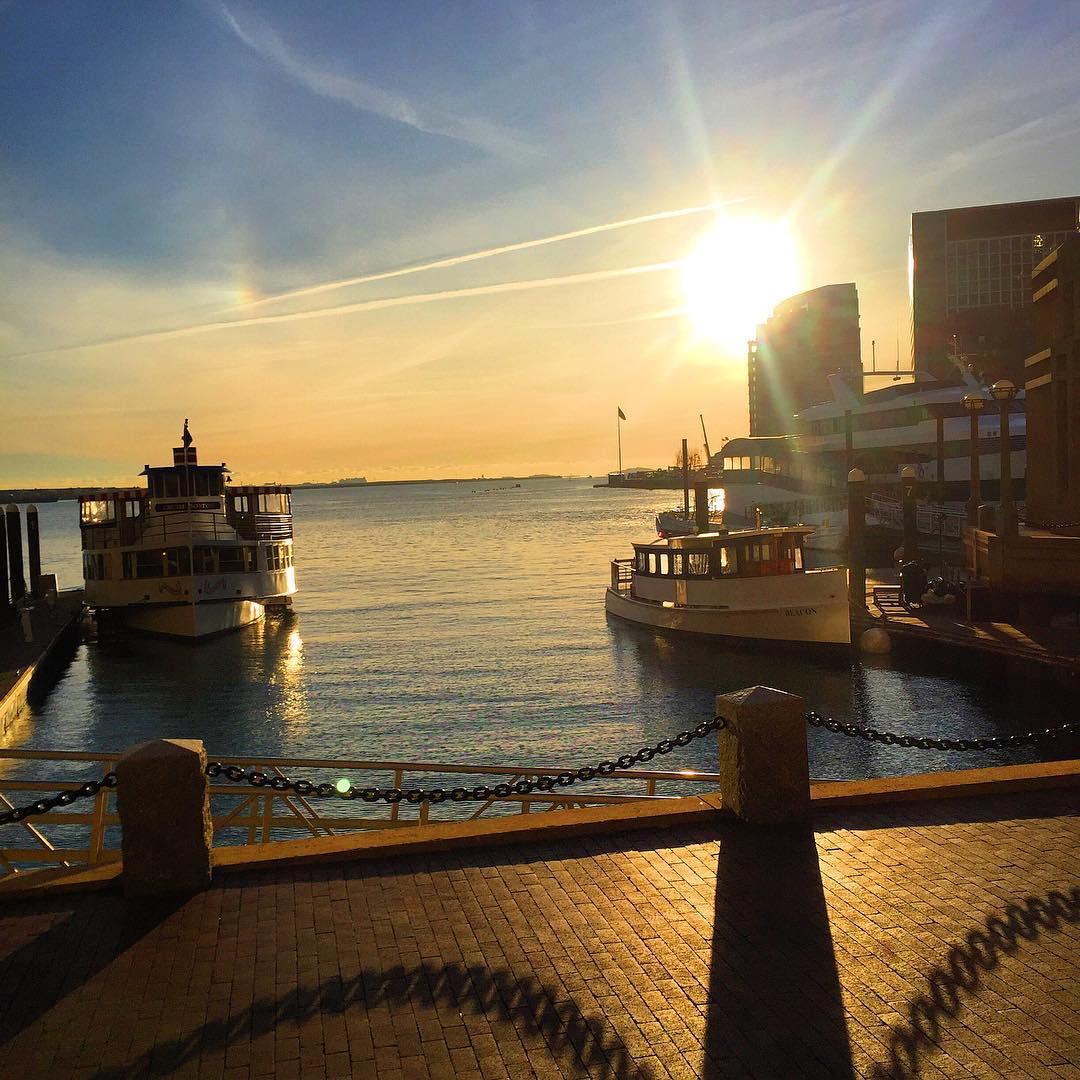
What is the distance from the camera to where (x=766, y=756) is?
8.80 meters

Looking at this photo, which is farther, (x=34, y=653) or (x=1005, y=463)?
(x=34, y=653)

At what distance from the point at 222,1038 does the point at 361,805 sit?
16.4 m

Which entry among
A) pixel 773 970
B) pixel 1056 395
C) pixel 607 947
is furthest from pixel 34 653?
pixel 773 970

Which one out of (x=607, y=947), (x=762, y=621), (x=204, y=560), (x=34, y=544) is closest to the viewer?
(x=607, y=947)

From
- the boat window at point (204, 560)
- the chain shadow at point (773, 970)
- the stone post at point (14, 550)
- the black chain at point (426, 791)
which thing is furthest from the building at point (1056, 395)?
the stone post at point (14, 550)

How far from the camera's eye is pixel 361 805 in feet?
70.9

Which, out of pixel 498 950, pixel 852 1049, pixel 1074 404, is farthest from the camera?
pixel 1074 404

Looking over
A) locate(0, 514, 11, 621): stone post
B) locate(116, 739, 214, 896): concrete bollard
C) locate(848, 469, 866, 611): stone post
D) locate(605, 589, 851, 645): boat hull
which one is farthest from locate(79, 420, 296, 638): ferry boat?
locate(116, 739, 214, 896): concrete bollard

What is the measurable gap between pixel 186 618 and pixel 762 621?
2725cm

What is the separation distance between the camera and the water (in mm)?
25688

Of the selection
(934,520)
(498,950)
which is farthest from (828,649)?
(498,950)

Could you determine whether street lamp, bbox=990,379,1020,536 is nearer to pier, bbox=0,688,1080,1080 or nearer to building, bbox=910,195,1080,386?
pier, bbox=0,688,1080,1080

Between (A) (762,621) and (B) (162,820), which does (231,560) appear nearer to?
(A) (762,621)

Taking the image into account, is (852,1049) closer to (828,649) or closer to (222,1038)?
(222,1038)
